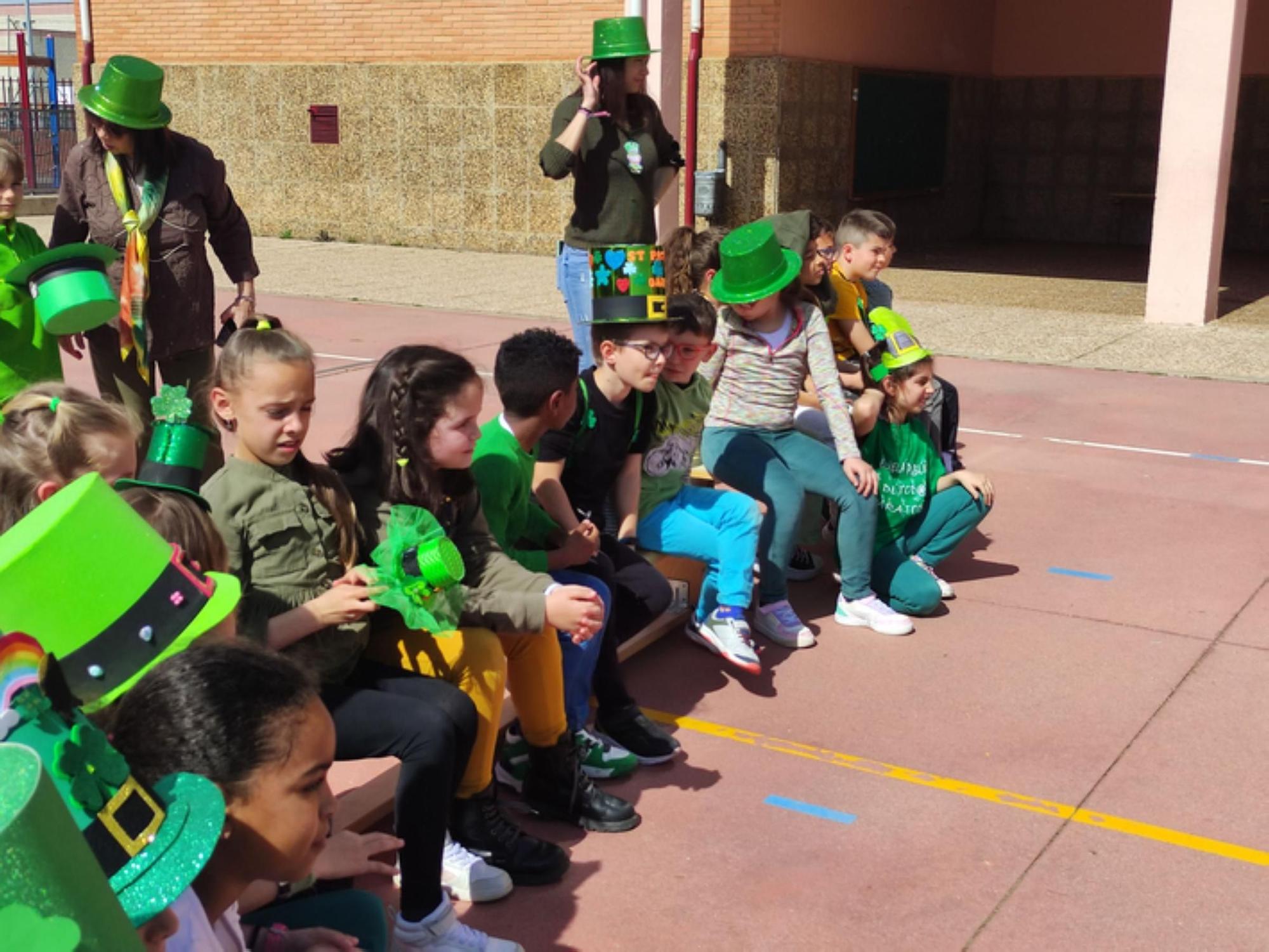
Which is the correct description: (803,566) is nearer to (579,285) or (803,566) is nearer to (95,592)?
(579,285)

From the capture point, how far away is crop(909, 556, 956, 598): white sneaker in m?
5.34

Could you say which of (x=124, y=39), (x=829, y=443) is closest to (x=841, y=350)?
(x=829, y=443)

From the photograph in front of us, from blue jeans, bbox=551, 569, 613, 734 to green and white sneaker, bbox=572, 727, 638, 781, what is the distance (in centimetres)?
5

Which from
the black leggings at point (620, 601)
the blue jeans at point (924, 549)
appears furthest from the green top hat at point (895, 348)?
the black leggings at point (620, 601)

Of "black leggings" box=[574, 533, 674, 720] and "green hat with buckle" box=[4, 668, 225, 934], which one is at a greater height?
"green hat with buckle" box=[4, 668, 225, 934]

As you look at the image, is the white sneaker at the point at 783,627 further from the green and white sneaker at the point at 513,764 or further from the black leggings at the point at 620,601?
the green and white sneaker at the point at 513,764

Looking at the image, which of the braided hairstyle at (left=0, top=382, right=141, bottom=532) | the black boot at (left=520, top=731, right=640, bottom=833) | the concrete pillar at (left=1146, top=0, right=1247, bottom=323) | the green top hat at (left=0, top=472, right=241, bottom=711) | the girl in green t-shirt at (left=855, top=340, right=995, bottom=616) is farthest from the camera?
the concrete pillar at (left=1146, top=0, right=1247, bottom=323)

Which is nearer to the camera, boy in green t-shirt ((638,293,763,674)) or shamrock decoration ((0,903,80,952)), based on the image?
shamrock decoration ((0,903,80,952))

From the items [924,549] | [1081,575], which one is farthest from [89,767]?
[1081,575]

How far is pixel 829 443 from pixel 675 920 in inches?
117

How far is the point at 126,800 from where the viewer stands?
152 centimetres

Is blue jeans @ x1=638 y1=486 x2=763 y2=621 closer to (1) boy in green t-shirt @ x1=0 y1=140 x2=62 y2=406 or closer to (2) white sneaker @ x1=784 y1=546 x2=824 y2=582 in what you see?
(2) white sneaker @ x1=784 y1=546 x2=824 y2=582

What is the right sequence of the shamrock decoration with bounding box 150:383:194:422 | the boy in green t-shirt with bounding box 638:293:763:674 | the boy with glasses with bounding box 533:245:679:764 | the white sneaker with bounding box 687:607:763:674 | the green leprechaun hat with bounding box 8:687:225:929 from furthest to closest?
1. the boy in green t-shirt with bounding box 638:293:763:674
2. the white sneaker with bounding box 687:607:763:674
3. the boy with glasses with bounding box 533:245:679:764
4. the shamrock decoration with bounding box 150:383:194:422
5. the green leprechaun hat with bounding box 8:687:225:929

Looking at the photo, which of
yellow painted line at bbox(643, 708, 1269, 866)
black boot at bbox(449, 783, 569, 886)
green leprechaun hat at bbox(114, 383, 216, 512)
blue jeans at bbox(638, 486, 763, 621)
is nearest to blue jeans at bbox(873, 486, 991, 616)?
blue jeans at bbox(638, 486, 763, 621)
